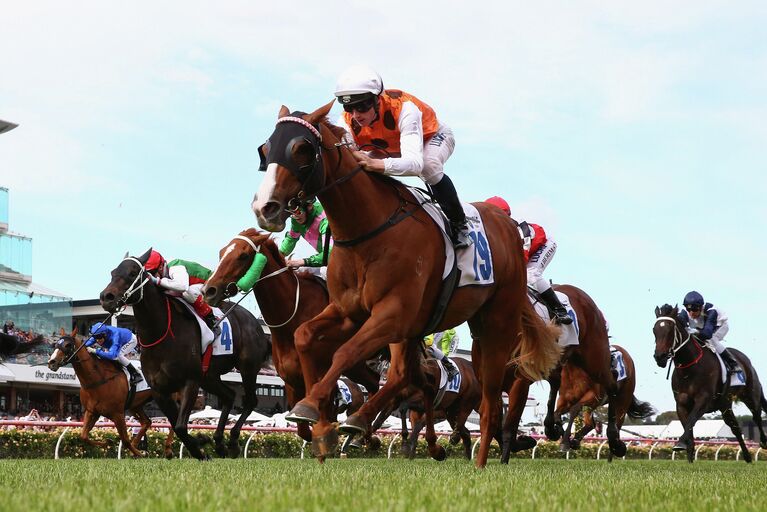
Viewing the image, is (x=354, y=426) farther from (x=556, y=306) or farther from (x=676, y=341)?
(x=676, y=341)

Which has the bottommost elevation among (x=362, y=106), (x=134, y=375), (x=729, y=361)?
(x=134, y=375)

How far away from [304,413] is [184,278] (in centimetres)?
580

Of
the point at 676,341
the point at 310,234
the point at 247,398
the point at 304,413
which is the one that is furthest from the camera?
the point at 676,341

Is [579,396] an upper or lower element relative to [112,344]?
lower

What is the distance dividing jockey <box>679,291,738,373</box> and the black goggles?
27.3 ft

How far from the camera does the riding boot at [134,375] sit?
46.8 ft

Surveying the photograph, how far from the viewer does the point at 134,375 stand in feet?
47.1

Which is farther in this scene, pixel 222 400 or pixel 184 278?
pixel 222 400

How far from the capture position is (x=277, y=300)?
9234 mm

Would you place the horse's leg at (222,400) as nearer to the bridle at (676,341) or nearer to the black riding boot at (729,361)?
the bridle at (676,341)

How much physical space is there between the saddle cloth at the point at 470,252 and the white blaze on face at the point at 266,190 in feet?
4.01

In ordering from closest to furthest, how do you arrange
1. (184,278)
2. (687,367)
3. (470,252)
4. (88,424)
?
(470,252) → (184,278) → (687,367) → (88,424)

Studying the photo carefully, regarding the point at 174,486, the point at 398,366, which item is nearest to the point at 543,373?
the point at 398,366

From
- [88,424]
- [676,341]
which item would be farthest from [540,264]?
[88,424]
